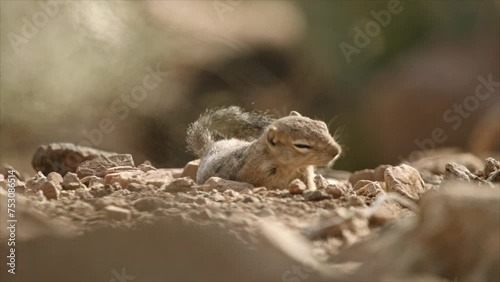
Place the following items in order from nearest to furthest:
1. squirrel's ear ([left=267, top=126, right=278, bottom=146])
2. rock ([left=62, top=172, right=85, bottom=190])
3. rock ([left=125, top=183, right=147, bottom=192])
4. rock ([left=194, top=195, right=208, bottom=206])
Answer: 1. rock ([left=194, top=195, right=208, bottom=206])
2. rock ([left=125, top=183, right=147, bottom=192])
3. rock ([left=62, top=172, right=85, bottom=190])
4. squirrel's ear ([left=267, top=126, right=278, bottom=146])

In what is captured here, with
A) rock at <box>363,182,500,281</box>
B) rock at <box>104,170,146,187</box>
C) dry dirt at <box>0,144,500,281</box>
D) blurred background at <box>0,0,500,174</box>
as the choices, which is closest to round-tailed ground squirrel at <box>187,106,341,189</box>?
rock at <box>104,170,146,187</box>

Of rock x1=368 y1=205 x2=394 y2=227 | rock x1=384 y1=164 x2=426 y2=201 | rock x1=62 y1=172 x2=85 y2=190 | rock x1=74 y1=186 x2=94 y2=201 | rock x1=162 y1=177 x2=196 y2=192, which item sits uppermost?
rock x1=62 y1=172 x2=85 y2=190

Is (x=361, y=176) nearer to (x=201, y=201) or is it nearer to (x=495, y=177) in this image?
(x=495, y=177)

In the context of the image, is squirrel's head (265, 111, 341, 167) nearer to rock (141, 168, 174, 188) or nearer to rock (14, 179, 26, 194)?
rock (141, 168, 174, 188)

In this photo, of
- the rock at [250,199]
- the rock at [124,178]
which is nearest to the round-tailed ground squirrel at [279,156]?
the rock at [124,178]

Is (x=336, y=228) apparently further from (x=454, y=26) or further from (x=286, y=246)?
(x=454, y=26)

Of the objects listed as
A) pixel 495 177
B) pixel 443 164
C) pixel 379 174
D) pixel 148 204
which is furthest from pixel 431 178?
pixel 148 204

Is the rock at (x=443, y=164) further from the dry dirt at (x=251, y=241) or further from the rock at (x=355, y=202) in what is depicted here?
the dry dirt at (x=251, y=241)

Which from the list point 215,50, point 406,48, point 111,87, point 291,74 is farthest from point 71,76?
point 406,48
